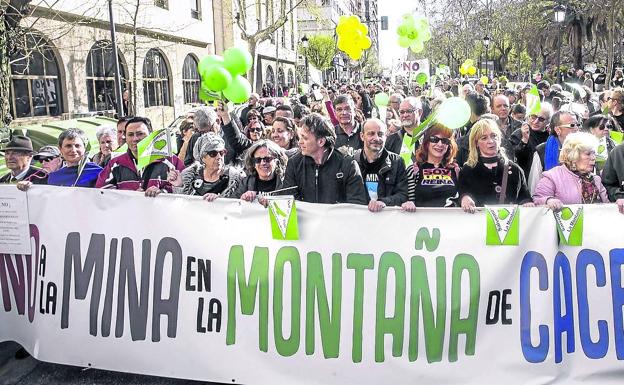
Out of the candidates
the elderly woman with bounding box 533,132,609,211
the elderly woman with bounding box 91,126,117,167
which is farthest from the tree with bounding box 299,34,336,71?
the elderly woman with bounding box 533,132,609,211

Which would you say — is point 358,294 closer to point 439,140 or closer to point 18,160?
point 439,140

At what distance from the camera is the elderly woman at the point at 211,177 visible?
460cm

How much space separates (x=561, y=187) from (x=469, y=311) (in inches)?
44.6

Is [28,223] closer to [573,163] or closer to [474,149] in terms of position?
[474,149]

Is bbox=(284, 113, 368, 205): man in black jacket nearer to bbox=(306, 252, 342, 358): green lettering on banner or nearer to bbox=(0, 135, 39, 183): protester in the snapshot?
bbox=(306, 252, 342, 358): green lettering on banner

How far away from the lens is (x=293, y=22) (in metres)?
53.0

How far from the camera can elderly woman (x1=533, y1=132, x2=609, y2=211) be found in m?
4.04

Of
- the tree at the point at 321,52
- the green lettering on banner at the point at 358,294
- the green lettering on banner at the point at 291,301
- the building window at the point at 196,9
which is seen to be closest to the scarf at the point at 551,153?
the green lettering on banner at the point at 358,294

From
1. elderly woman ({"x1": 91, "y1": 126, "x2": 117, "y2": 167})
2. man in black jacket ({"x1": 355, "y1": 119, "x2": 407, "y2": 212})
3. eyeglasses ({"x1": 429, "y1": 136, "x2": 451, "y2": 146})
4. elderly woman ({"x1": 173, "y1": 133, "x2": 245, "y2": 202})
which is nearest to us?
eyeglasses ({"x1": 429, "y1": 136, "x2": 451, "y2": 146})

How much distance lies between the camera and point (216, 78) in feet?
25.5

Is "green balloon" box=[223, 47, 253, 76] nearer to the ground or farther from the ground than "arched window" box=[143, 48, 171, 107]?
nearer to the ground

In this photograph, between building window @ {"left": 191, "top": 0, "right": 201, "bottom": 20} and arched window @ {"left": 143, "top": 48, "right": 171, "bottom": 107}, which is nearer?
arched window @ {"left": 143, "top": 48, "right": 171, "bottom": 107}

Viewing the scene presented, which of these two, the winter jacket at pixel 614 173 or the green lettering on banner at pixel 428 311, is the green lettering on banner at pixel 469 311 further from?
the winter jacket at pixel 614 173

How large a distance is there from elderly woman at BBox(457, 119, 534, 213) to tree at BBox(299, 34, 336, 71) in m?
48.9
